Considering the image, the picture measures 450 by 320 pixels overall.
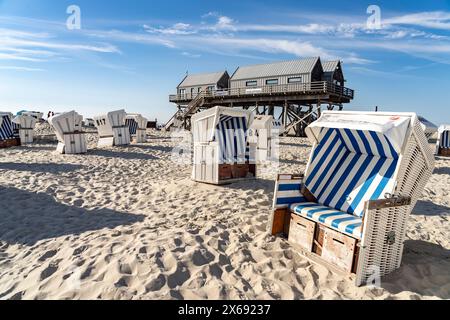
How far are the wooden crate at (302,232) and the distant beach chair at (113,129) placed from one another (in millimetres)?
12973

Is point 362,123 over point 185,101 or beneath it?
beneath

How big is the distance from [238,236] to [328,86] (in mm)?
21224

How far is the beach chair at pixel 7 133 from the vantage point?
14305mm

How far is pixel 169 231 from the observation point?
439 cm

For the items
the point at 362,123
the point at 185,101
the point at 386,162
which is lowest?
the point at 386,162

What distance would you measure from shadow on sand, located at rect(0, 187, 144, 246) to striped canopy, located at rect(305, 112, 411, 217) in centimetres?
310

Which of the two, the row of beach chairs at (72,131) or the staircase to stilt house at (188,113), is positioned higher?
the staircase to stilt house at (188,113)

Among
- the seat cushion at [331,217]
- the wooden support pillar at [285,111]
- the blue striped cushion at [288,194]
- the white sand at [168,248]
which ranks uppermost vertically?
the wooden support pillar at [285,111]

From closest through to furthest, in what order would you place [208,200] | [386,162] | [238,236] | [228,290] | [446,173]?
[228,290], [386,162], [238,236], [208,200], [446,173]

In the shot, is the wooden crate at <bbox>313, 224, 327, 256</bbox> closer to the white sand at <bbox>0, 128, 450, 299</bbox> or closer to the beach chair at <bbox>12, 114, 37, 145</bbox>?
the white sand at <bbox>0, 128, 450, 299</bbox>

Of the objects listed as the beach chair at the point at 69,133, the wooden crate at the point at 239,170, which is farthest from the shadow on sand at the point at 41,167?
the wooden crate at the point at 239,170

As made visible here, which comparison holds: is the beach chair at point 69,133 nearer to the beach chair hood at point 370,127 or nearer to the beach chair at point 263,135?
the beach chair at point 263,135
